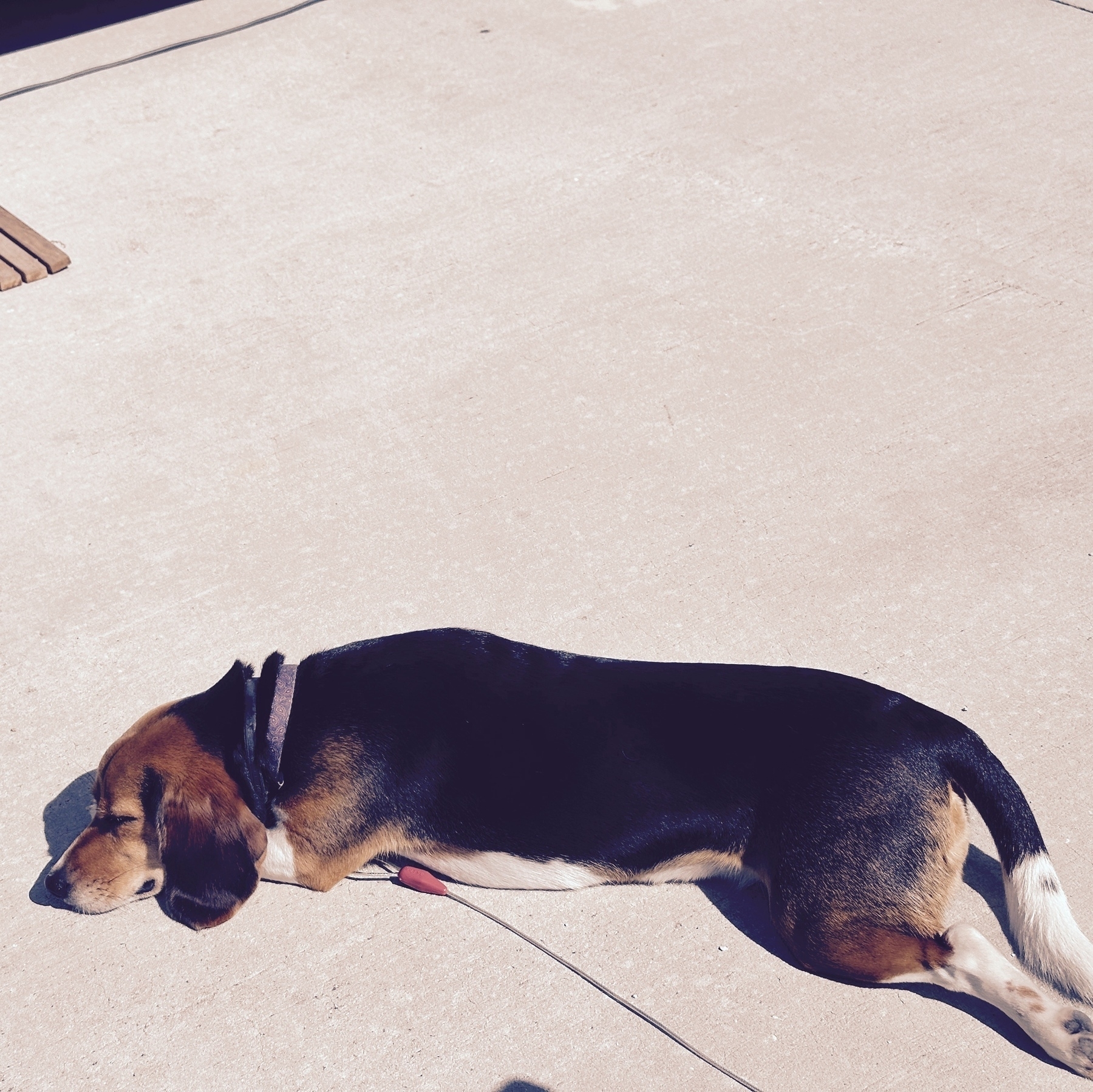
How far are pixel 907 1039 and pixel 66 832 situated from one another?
2.30 m

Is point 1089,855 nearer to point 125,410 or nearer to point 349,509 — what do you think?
point 349,509

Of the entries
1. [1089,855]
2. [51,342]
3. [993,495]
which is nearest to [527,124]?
[51,342]

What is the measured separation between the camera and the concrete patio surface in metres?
2.94

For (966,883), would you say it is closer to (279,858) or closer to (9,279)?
(279,858)

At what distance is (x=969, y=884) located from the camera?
310 centimetres

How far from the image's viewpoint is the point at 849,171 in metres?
6.00

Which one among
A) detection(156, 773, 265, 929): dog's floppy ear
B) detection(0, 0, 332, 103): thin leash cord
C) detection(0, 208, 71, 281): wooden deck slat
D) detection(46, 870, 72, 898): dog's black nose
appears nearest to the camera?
detection(156, 773, 265, 929): dog's floppy ear

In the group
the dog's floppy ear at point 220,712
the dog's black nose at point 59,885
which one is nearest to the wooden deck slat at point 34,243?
the dog's floppy ear at point 220,712

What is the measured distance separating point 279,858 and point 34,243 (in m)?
3.79

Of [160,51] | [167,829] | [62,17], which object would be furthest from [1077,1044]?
[62,17]

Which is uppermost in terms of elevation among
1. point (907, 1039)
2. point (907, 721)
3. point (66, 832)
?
point (907, 721)

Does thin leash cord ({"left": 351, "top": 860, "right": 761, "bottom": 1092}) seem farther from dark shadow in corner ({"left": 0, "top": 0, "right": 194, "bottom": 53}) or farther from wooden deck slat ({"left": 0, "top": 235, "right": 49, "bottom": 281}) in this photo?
dark shadow in corner ({"left": 0, "top": 0, "right": 194, "bottom": 53})

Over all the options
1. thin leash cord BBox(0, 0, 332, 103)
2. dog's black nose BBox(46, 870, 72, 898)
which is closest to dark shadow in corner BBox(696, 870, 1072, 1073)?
dog's black nose BBox(46, 870, 72, 898)

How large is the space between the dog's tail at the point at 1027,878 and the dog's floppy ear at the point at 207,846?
1718 millimetres
